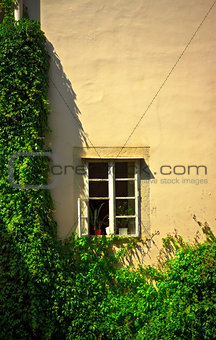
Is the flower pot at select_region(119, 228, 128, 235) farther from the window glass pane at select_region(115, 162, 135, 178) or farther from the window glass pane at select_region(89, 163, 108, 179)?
the window glass pane at select_region(89, 163, 108, 179)

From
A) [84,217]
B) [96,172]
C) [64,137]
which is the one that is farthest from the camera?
[96,172]

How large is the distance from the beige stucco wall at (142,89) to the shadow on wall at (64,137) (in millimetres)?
18

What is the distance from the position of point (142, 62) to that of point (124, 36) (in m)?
0.58

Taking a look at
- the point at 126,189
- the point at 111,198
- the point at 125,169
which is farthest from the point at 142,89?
the point at 111,198

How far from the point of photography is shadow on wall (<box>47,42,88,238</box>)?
23.2 feet

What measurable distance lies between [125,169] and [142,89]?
1516 mm

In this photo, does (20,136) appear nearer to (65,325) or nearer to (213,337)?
(65,325)

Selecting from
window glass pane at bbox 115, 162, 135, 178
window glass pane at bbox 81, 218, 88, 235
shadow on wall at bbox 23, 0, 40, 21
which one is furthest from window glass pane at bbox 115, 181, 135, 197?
shadow on wall at bbox 23, 0, 40, 21

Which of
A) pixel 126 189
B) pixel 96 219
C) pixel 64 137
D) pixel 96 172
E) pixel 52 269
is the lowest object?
pixel 52 269

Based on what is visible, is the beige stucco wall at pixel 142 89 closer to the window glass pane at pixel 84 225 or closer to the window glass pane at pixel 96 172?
the window glass pane at pixel 84 225

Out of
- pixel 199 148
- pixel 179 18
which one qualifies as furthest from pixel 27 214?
pixel 179 18

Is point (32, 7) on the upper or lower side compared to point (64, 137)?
upper

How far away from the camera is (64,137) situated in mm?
7180

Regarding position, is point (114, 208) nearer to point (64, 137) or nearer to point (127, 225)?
point (127, 225)
